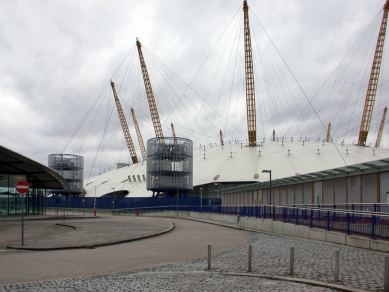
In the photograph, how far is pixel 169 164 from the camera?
259 ft

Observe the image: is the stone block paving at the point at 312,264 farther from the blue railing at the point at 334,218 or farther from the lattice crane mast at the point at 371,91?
the lattice crane mast at the point at 371,91

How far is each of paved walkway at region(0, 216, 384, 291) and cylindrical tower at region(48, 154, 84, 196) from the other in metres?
90.6

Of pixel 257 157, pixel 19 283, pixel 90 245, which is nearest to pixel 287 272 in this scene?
pixel 19 283

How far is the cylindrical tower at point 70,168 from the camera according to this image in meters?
106

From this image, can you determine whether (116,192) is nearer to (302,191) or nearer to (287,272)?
(302,191)

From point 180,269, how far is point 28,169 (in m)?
34.1

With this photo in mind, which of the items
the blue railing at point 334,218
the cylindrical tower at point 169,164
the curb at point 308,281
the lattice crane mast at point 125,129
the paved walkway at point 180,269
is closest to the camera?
the curb at point 308,281

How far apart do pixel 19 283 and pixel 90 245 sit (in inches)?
333

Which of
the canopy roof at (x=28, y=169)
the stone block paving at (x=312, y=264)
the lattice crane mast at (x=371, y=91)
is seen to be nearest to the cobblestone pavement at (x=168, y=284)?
the stone block paving at (x=312, y=264)

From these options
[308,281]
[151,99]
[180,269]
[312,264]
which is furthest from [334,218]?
[151,99]

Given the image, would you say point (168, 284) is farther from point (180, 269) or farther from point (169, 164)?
point (169, 164)

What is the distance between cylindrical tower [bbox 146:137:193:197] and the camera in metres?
79.1

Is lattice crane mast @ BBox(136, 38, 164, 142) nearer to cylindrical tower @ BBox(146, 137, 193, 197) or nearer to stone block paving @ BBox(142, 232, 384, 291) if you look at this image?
cylindrical tower @ BBox(146, 137, 193, 197)

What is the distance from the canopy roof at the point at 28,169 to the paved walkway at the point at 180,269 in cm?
2147
